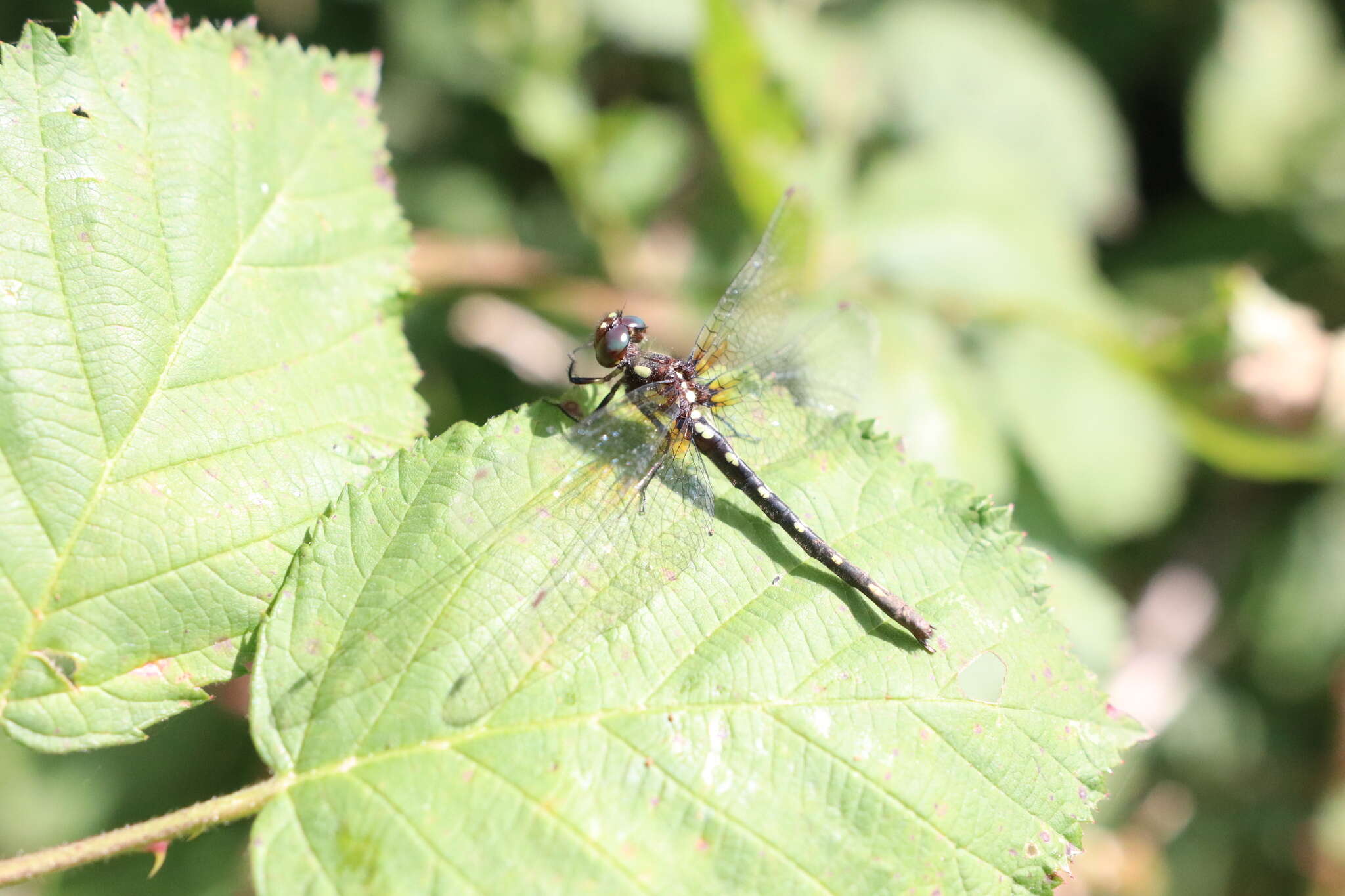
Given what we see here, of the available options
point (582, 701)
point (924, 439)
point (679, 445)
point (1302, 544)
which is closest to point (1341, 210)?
point (1302, 544)

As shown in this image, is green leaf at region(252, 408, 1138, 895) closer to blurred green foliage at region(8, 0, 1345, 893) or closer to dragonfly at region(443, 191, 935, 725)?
dragonfly at region(443, 191, 935, 725)

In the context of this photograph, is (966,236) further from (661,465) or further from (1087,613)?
(661,465)

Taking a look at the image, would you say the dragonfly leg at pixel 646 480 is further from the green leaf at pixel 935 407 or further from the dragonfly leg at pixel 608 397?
the green leaf at pixel 935 407

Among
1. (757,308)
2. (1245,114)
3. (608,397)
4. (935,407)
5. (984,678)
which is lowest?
(984,678)

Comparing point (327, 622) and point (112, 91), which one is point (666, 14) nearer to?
point (112, 91)

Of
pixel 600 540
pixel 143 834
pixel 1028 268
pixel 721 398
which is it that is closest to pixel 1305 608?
pixel 1028 268

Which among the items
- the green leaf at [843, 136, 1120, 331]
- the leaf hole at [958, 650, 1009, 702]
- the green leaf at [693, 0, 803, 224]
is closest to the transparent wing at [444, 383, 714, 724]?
the leaf hole at [958, 650, 1009, 702]
